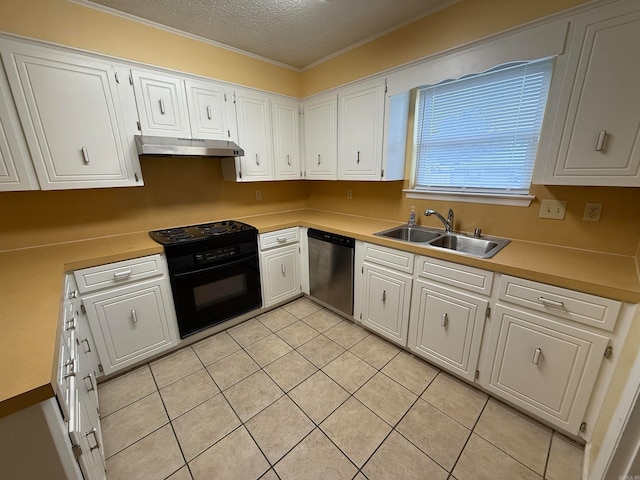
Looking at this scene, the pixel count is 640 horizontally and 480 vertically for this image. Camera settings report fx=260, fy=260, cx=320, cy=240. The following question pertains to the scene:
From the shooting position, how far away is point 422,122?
2.25 metres

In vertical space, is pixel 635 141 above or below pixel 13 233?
above

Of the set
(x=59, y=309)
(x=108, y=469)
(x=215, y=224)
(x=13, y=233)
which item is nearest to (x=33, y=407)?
(x=59, y=309)

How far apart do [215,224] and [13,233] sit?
4.44 feet

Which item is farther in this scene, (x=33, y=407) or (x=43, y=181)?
(x=43, y=181)

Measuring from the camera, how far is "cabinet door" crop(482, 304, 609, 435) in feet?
4.21

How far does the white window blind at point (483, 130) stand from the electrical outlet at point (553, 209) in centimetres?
16

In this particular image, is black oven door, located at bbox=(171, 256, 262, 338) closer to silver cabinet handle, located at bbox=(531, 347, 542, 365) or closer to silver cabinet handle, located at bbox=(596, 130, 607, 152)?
silver cabinet handle, located at bbox=(531, 347, 542, 365)

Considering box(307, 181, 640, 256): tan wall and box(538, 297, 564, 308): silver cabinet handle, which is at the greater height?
box(307, 181, 640, 256): tan wall

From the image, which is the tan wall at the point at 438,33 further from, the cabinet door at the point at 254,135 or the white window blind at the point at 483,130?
the cabinet door at the point at 254,135

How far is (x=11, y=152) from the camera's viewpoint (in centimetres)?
157

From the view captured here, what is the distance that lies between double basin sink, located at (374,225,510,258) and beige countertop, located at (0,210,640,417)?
0.30ft

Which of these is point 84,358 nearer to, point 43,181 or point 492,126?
point 43,181

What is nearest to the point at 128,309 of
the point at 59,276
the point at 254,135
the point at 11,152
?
the point at 59,276

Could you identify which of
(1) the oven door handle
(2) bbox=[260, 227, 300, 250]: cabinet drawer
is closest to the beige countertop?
(1) the oven door handle
